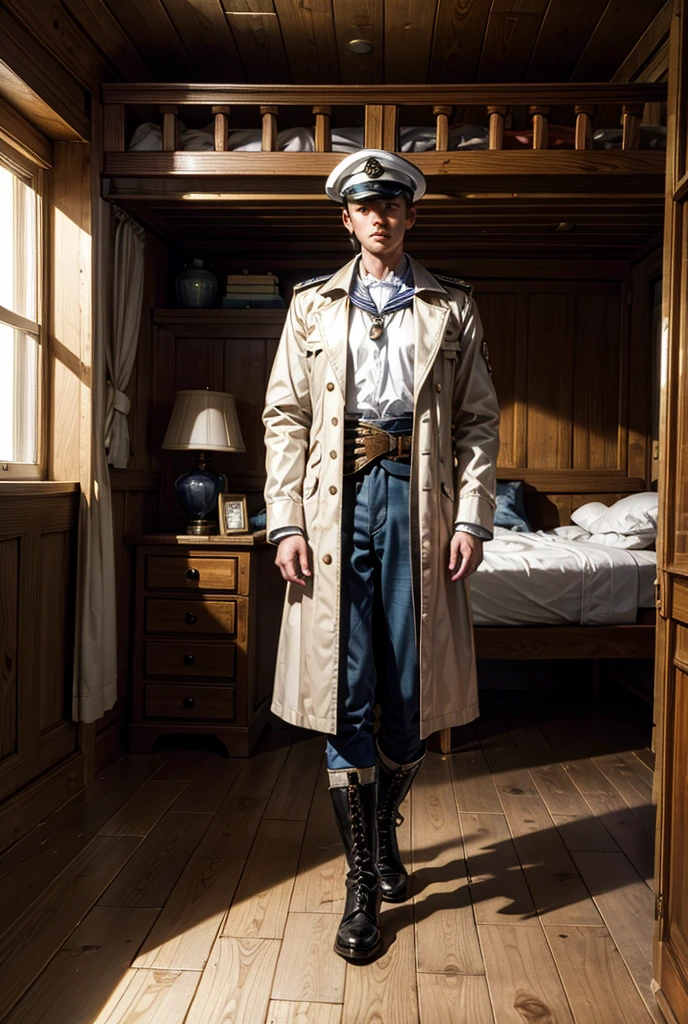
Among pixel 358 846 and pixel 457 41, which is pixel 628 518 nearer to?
pixel 457 41

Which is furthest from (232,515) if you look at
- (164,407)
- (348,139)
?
(348,139)

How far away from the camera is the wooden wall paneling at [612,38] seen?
3.26 meters

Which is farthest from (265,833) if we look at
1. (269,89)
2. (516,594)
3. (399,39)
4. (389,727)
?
(399,39)

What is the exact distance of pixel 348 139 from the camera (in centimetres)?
351

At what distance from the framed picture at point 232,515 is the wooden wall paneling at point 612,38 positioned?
2329 millimetres

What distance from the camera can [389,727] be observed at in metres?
2.28

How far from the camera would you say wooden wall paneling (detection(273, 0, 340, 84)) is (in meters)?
3.25

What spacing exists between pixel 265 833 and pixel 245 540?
1248mm

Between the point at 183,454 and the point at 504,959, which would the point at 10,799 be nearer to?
the point at 504,959

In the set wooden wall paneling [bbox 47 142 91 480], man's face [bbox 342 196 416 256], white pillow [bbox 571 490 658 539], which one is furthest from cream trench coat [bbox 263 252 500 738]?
white pillow [bbox 571 490 658 539]

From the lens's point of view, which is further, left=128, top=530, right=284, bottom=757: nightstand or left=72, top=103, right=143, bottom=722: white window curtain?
left=128, top=530, right=284, bottom=757: nightstand

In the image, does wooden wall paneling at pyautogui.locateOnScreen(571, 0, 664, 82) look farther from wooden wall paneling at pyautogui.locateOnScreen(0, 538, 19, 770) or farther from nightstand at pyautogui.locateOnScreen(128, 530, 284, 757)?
wooden wall paneling at pyautogui.locateOnScreen(0, 538, 19, 770)

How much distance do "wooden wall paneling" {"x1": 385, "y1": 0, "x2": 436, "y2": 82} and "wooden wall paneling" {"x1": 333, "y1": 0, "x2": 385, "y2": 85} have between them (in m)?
0.03

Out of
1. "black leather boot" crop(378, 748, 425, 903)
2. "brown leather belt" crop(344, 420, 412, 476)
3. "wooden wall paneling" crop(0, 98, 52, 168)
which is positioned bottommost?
"black leather boot" crop(378, 748, 425, 903)
